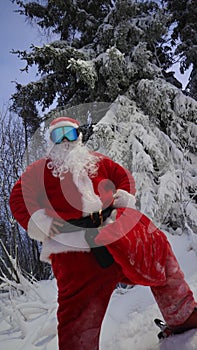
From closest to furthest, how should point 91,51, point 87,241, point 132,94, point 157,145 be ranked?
point 87,241 → point 157,145 → point 132,94 → point 91,51

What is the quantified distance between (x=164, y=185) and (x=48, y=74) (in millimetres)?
4040

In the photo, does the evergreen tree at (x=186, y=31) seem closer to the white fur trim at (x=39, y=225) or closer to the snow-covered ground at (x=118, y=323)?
the snow-covered ground at (x=118, y=323)

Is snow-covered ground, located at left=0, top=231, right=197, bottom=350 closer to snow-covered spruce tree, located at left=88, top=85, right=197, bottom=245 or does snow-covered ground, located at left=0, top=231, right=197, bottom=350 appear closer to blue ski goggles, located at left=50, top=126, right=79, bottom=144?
snow-covered spruce tree, located at left=88, top=85, right=197, bottom=245

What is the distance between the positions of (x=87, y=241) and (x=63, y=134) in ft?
2.51

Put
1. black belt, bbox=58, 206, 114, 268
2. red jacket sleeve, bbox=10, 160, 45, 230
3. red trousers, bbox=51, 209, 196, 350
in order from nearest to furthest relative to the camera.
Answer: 1. red trousers, bbox=51, 209, 196, 350
2. black belt, bbox=58, 206, 114, 268
3. red jacket sleeve, bbox=10, 160, 45, 230

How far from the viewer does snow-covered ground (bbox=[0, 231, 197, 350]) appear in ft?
5.98

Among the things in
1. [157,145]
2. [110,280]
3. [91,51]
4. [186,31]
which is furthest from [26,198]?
[186,31]

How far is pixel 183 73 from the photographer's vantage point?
8.65 metres

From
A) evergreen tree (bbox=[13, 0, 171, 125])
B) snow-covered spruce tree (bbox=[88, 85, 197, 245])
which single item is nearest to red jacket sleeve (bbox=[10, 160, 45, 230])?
snow-covered spruce tree (bbox=[88, 85, 197, 245])

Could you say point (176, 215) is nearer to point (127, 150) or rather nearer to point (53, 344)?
point (127, 150)

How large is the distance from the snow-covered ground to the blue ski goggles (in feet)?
4.80

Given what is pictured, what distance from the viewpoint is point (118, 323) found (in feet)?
8.30

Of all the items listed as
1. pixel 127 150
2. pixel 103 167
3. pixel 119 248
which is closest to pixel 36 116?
pixel 127 150

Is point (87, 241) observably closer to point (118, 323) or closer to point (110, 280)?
point (110, 280)
